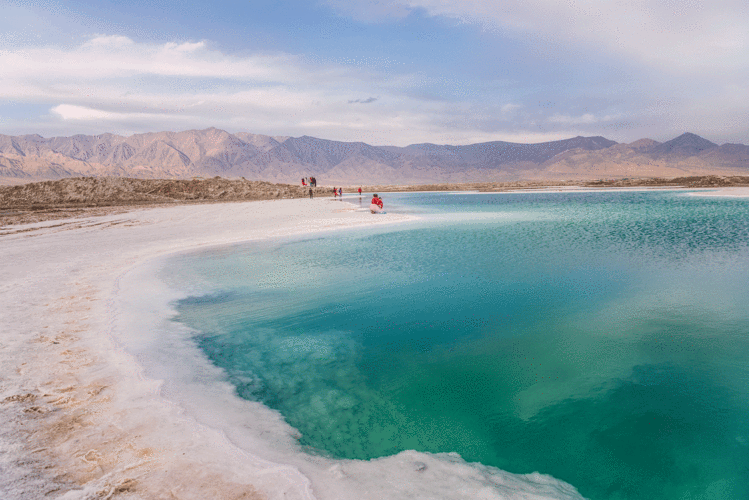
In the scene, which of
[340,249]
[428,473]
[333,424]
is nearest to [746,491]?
[428,473]

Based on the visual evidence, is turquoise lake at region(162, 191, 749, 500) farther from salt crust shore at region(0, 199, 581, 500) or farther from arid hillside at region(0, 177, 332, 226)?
arid hillside at region(0, 177, 332, 226)

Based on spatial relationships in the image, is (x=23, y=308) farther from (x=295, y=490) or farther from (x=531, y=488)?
(x=531, y=488)

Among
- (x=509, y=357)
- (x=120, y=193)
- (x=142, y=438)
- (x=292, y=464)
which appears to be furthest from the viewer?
(x=120, y=193)

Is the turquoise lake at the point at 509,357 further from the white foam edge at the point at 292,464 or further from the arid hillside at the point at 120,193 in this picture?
the arid hillside at the point at 120,193

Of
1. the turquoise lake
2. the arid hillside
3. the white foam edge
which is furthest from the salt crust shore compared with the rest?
the arid hillside

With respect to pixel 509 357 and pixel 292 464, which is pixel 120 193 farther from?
pixel 292 464

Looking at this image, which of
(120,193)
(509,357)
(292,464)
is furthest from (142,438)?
(120,193)
